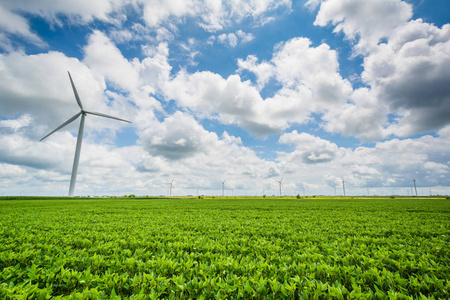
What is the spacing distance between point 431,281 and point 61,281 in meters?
8.61

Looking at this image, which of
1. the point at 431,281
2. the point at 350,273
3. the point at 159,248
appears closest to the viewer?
the point at 431,281

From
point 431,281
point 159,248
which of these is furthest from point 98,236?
point 431,281

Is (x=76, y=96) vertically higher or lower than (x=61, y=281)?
higher

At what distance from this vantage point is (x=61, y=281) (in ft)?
15.9

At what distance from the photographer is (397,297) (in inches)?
155

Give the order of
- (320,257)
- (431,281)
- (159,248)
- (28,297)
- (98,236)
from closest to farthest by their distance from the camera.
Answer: (28,297) < (431,281) < (320,257) < (159,248) < (98,236)

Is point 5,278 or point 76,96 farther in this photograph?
point 76,96

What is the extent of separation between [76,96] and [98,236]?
70.7 metres

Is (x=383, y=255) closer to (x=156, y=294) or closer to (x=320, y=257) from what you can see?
(x=320, y=257)

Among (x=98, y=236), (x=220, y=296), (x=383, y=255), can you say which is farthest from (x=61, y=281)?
(x=383, y=255)

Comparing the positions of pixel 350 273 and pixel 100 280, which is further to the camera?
pixel 350 273

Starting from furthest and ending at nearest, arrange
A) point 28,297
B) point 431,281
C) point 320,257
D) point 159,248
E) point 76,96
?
point 76,96
point 159,248
point 320,257
point 431,281
point 28,297

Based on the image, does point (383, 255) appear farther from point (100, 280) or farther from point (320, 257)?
point (100, 280)

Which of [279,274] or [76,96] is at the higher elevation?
[76,96]
